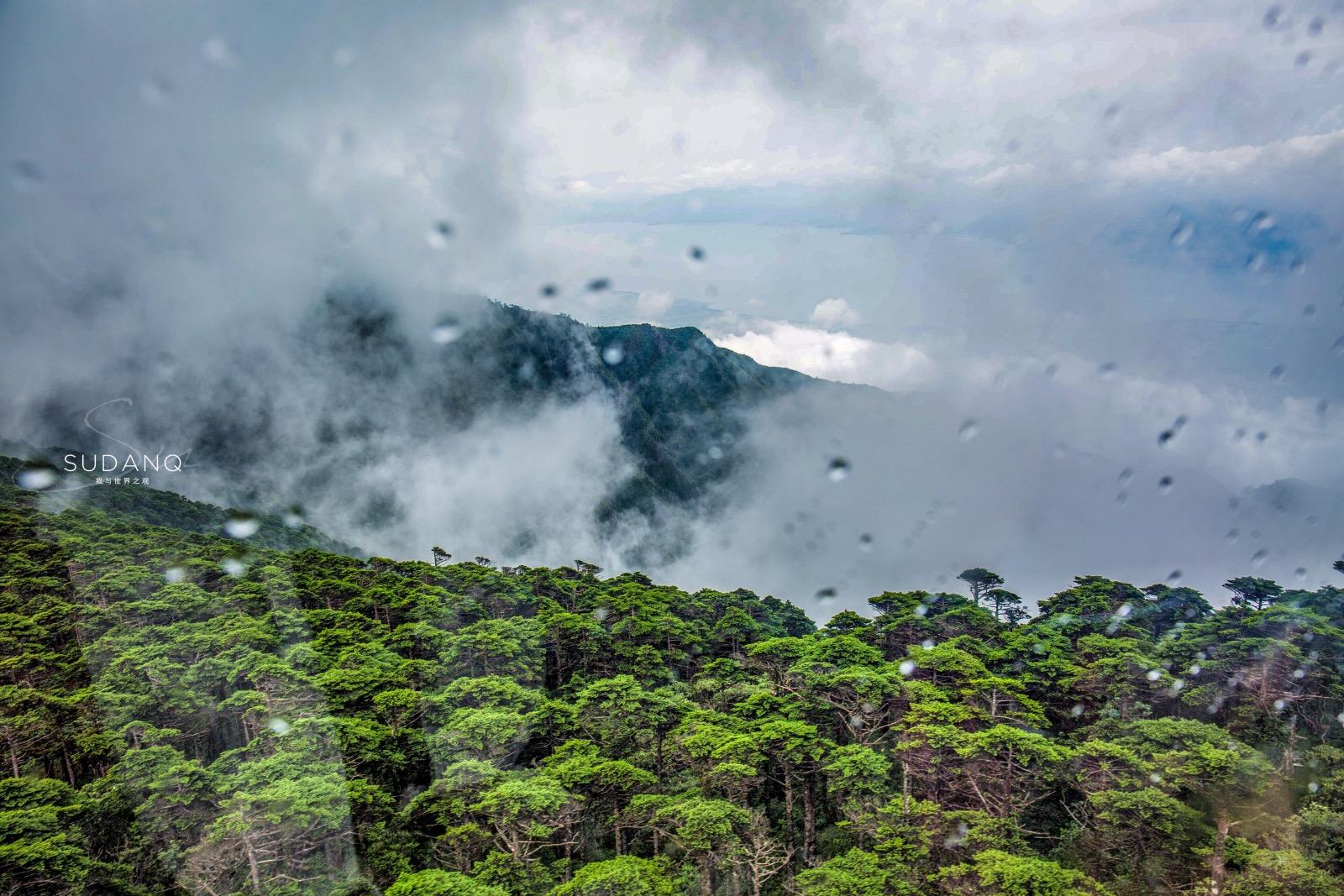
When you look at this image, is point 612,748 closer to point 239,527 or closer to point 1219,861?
point 1219,861

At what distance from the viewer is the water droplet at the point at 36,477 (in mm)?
40250

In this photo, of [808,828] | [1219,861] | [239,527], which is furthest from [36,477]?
[1219,861]

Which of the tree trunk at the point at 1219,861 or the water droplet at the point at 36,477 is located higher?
the water droplet at the point at 36,477

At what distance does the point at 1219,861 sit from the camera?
13414 millimetres

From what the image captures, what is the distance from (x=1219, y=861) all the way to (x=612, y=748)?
13088 mm

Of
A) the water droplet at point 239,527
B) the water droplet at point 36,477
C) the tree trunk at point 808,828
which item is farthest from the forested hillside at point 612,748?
the water droplet at point 239,527

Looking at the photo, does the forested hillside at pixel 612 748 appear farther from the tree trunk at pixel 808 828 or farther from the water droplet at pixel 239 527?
the water droplet at pixel 239 527

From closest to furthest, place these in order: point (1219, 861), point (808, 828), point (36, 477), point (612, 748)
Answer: point (1219, 861) < point (808, 828) < point (612, 748) < point (36, 477)

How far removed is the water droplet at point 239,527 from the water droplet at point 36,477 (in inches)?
380

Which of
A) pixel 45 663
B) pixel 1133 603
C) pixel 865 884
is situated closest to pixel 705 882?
pixel 865 884

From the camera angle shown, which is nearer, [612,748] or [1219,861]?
[1219,861]

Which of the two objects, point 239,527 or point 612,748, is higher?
point 239,527

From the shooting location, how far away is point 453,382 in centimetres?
10744

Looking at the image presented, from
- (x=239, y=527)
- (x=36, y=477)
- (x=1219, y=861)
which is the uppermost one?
(x=36, y=477)
